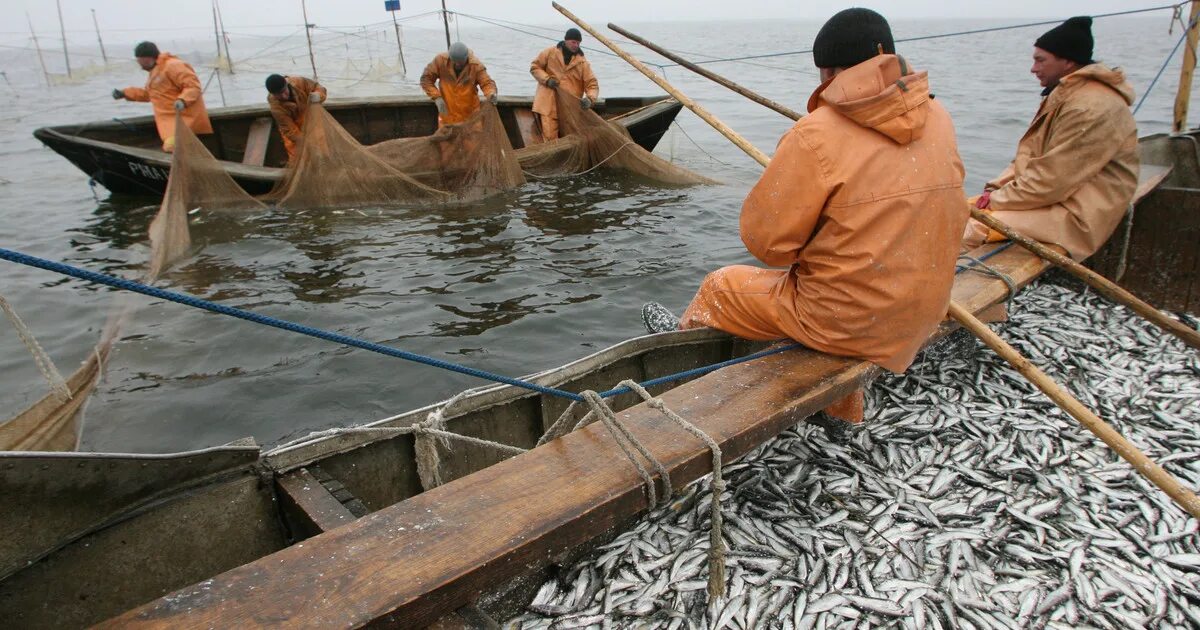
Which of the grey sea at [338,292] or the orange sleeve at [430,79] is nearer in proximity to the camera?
the grey sea at [338,292]

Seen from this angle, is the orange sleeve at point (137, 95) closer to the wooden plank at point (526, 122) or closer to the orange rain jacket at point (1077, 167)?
the wooden plank at point (526, 122)

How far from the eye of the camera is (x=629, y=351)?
4.82 metres

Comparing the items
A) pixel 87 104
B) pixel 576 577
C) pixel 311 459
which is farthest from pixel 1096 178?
pixel 87 104

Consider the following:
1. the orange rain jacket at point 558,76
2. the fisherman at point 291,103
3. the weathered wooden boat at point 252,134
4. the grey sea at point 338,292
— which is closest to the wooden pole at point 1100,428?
the grey sea at point 338,292

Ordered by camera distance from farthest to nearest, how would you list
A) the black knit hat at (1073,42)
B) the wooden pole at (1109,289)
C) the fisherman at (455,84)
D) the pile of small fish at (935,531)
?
the fisherman at (455,84)
the black knit hat at (1073,42)
the wooden pole at (1109,289)
the pile of small fish at (935,531)

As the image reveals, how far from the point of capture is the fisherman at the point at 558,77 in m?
13.7

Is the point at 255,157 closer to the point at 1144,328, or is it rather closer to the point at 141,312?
the point at 141,312

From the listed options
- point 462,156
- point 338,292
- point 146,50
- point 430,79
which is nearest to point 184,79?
point 146,50

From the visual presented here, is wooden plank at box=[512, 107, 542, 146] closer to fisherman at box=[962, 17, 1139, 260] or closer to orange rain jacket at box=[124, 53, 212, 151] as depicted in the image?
orange rain jacket at box=[124, 53, 212, 151]

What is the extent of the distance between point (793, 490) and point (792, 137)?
1991 millimetres

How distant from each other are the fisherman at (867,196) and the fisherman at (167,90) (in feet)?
39.7

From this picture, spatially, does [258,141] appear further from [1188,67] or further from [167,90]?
[1188,67]

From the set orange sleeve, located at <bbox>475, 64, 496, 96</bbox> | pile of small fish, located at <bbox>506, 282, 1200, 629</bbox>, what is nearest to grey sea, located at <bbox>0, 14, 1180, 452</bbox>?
orange sleeve, located at <bbox>475, 64, 496, 96</bbox>

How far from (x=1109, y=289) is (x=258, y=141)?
14155 mm
